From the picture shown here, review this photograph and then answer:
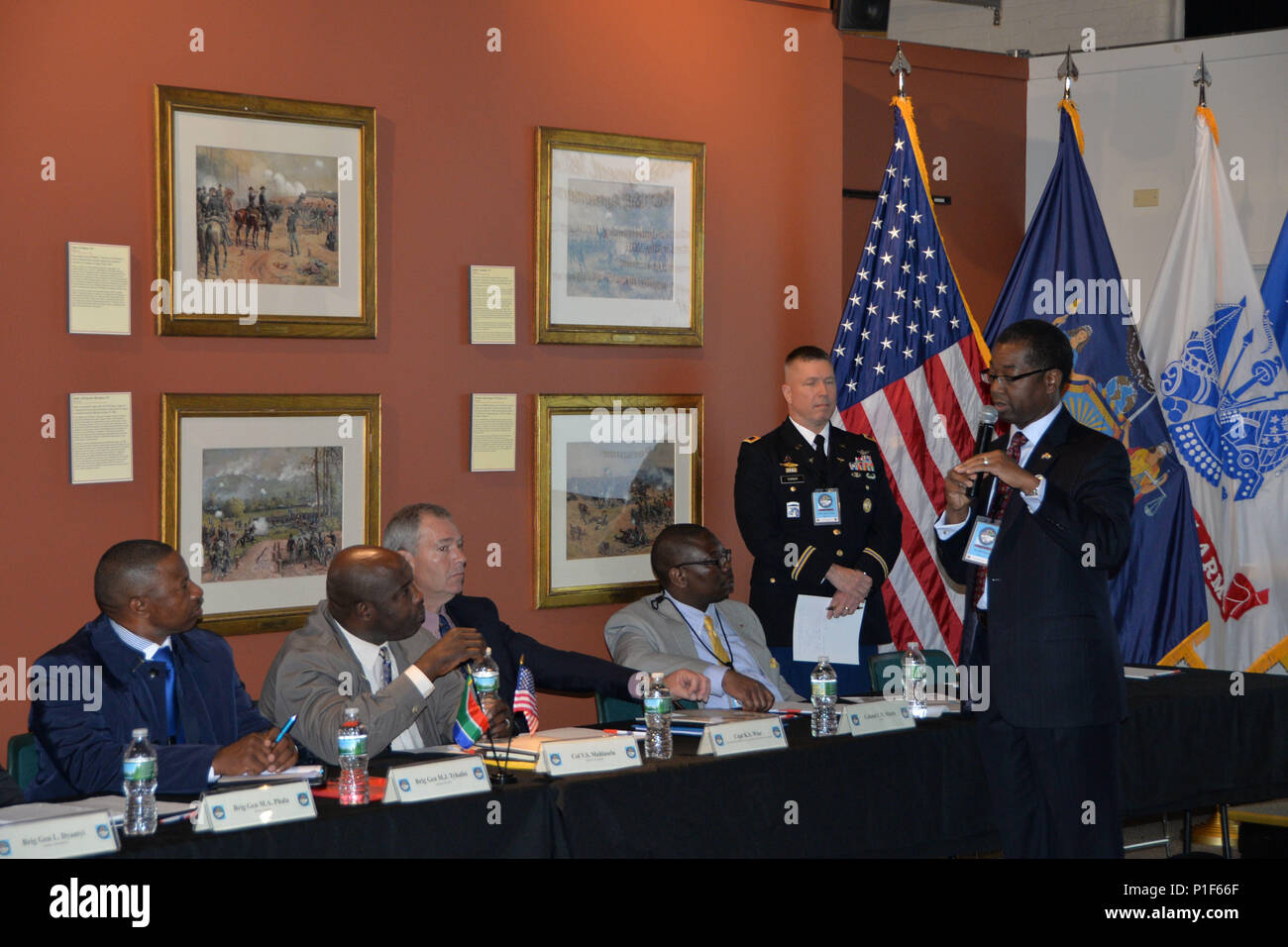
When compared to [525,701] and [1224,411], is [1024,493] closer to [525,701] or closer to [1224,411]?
[525,701]

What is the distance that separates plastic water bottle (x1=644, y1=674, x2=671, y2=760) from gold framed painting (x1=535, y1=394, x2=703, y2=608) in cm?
162

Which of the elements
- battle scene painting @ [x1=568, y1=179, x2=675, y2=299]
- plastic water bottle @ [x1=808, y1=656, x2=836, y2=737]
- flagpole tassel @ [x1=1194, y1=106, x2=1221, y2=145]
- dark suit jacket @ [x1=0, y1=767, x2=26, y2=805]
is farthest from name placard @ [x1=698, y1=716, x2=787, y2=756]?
flagpole tassel @ [x1=1194, y1=106, x2=1221, y2=145]

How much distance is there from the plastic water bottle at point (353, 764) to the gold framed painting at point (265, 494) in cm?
139

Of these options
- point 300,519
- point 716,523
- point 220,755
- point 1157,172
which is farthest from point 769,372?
point 220,755

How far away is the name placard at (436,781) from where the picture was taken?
2984 millimetres

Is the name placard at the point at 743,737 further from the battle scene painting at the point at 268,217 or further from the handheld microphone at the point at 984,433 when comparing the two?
the battle scene painting at the point at 268,217

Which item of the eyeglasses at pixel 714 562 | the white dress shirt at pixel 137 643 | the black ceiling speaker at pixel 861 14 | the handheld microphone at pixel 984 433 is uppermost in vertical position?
the black ceiling speaker at pixel 861 14

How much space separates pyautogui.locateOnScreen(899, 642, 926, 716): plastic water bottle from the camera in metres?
4.09

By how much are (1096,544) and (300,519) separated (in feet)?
7.94

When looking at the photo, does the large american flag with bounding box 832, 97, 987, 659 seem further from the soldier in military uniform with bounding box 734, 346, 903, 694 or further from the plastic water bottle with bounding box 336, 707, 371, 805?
the plastic water bottle with bounding box 336, 707, 371, 805

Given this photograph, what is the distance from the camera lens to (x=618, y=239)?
17.3ft

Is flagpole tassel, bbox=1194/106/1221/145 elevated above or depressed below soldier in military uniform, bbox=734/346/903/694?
above

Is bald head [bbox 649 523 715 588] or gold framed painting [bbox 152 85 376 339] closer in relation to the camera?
gold framed painting [bbox 152 85 376 339]

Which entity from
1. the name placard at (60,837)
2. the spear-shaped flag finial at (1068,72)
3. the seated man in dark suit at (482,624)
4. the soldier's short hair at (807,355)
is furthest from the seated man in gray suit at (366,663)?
the spear-shaped flag finial at (1068,72)
